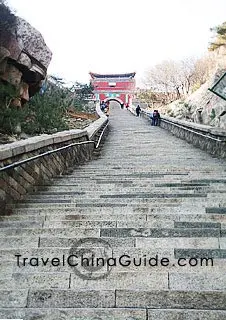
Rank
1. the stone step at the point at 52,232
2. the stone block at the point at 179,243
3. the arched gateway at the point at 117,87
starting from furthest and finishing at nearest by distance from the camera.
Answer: the arched gateway at the point at 117,87 < the stone step at the point at 52,232 < the stone block at the point at 179,243

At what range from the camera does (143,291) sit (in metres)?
2.67

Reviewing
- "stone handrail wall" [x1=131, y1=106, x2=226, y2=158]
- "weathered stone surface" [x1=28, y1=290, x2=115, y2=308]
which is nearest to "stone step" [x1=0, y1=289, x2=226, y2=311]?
"weathered stone surface" [x1=28, y1=290, x2=115, y2=308]

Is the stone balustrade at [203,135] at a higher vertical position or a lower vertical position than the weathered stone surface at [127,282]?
lower

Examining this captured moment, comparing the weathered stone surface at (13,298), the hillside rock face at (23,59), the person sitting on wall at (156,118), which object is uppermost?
the hillside rock face at (23,59)

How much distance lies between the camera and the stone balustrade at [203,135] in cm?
1056

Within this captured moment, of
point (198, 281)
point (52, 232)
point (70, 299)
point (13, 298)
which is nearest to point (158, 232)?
point (198, 281)

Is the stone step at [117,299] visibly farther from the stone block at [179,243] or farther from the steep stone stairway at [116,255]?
the stone block at [179,243]

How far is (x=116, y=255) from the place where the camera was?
3215 mm

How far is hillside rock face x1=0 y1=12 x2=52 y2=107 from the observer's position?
12463 millimetres

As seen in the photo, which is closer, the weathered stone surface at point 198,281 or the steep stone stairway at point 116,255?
the steep stone stairway at point 116,255

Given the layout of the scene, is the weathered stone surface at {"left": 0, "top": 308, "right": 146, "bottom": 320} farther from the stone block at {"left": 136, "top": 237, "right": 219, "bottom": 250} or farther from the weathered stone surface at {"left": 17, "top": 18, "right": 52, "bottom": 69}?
the weathered stone surface at {"left": 17, "top": 18, "right": 52, "bottom": 69}

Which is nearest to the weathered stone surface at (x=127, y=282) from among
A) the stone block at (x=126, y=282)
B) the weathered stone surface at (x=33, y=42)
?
the stone block at (x=126, y=282)

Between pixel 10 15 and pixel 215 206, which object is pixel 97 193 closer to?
pixel 215 206

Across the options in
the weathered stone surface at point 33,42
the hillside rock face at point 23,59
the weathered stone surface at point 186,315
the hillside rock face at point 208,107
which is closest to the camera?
the weathered stone surface at point 186,315
